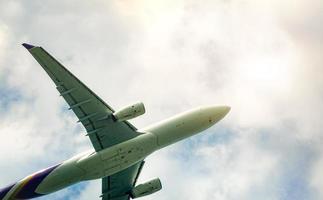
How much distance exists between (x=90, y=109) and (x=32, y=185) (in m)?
10.4

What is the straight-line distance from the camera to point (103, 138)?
6994 cm

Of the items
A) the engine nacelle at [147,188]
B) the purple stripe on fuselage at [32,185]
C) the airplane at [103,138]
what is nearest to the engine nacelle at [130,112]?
the airplane at [103,138]

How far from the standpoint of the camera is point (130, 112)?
222 ft

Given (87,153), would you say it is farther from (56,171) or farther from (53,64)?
(53,64)

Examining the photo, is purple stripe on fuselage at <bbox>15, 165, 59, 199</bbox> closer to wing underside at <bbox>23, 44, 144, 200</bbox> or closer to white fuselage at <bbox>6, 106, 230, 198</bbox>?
white fuselage at <bbox>6, 106, 230, 198</bbox>

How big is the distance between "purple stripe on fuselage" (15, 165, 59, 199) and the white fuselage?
0.34 metres

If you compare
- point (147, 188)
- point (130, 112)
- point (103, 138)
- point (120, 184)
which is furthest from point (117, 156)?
point (120, 184)

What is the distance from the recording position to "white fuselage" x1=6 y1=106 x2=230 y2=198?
6944cm

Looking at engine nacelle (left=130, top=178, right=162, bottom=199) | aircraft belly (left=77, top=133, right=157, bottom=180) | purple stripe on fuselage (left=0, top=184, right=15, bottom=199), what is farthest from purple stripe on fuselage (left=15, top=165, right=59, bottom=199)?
engine nacelle (left=130, top=178, right=162, bottom=199)

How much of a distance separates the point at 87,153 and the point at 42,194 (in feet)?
21.9

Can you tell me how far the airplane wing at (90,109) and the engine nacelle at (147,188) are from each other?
10.1m

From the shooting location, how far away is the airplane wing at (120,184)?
78.5 metres

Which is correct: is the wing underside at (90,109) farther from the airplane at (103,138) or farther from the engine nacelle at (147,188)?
the engine nacelle at (147,188)

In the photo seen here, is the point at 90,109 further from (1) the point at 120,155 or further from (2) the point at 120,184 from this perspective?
(2) the point at 120,184
